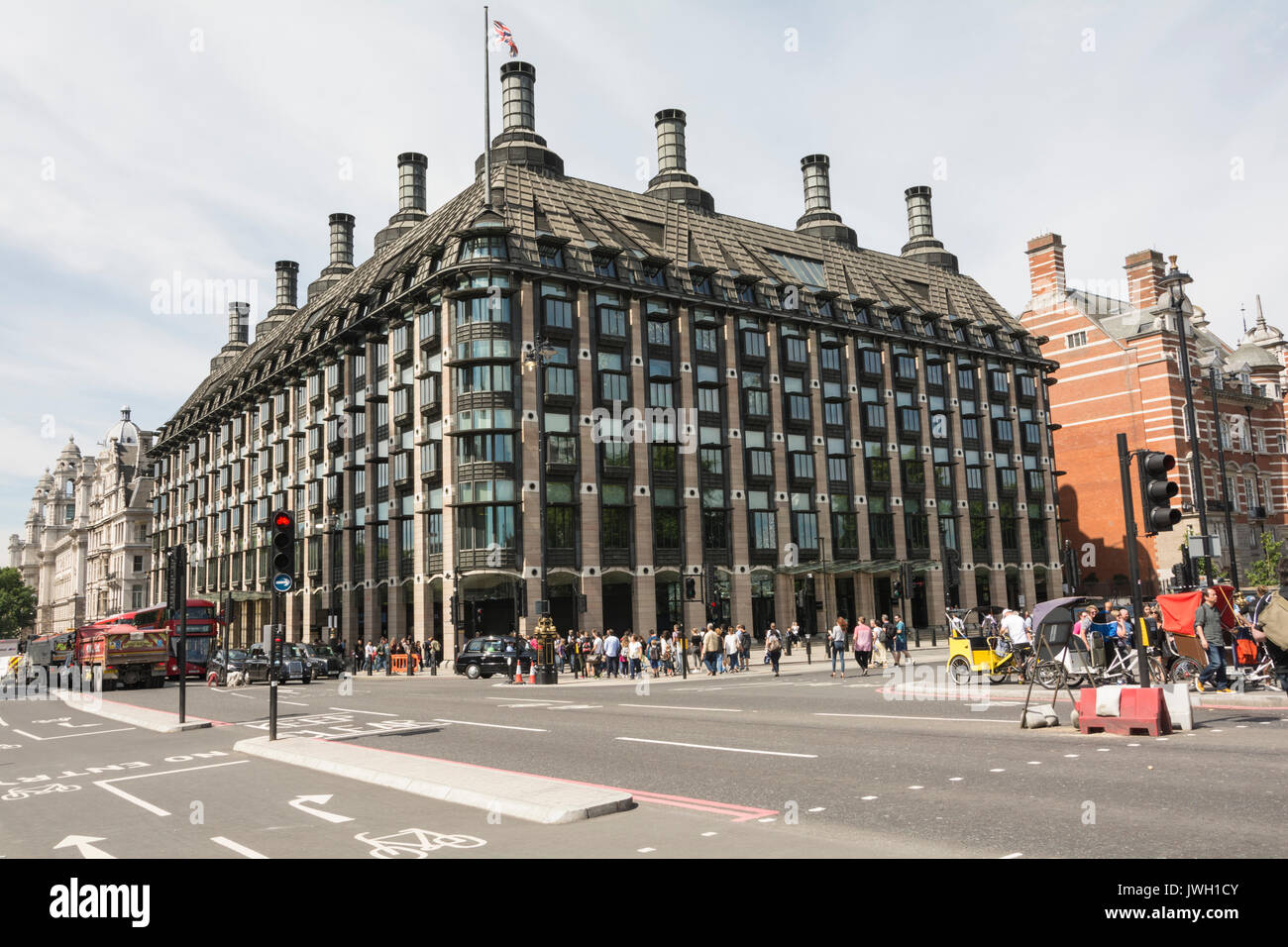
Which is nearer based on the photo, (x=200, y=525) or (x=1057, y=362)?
(x=1057, y=362)

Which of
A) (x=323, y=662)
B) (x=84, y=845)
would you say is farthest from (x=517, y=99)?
(x=84, y=845)

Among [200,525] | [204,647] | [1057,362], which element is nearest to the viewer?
[204,647]

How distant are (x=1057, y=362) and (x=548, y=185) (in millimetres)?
42829

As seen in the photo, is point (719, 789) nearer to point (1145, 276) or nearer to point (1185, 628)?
point (1185, 628)

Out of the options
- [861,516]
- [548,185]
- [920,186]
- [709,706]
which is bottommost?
[709,706]

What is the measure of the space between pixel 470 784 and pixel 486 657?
28875 millimetres

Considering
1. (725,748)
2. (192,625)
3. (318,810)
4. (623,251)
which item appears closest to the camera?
(318,810)

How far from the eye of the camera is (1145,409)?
66250 mm

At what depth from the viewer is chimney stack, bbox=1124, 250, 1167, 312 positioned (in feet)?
233

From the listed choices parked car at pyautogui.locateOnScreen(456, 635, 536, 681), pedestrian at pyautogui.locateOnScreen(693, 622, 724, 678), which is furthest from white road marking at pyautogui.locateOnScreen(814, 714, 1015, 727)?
parked car at pyautogui.locateOnScreen(456, 635, 536, 681)

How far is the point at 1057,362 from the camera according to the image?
243ft
